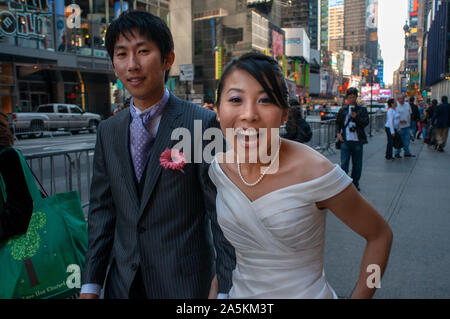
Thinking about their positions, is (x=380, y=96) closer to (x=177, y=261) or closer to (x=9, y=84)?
(x=9, y=84)

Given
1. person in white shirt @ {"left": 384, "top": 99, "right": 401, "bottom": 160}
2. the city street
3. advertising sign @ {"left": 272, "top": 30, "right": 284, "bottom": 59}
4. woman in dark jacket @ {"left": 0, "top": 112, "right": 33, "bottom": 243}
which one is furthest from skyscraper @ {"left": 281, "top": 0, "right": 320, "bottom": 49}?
woman in dark jacket @ {"left": 0, "top": 112, "right": 33, "bottom": 243}

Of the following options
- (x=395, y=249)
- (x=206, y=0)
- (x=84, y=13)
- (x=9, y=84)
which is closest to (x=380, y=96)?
(x=206, y=0)

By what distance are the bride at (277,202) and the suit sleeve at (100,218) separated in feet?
2.96

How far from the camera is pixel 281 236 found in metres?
1.25

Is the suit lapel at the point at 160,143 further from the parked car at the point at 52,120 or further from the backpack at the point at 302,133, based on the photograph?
the parked car at the point at 52,120

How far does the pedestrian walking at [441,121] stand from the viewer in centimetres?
1451

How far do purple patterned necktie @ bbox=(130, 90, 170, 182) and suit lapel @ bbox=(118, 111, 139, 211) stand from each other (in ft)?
0.09

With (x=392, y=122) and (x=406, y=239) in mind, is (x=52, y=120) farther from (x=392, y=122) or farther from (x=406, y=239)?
(x=406, y=239)

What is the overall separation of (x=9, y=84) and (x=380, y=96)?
89000mm

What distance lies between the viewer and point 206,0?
224 ft

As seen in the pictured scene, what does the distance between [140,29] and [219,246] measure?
114 centimetres

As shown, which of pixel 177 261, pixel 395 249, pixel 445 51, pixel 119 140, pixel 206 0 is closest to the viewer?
pixel 177 261

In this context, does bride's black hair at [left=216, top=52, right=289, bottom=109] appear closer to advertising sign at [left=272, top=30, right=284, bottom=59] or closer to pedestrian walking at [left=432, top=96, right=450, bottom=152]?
pedestrian walking at [left=432, top=96, right=450, bottom=152]

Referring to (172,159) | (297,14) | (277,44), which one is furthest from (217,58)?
(297,14)
